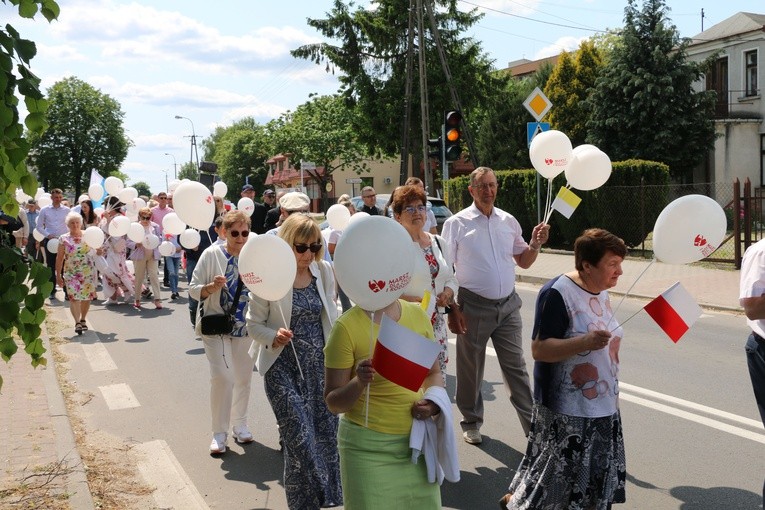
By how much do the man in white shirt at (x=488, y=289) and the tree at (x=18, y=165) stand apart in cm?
309

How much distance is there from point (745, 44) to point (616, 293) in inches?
1081

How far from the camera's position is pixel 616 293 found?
13.7m

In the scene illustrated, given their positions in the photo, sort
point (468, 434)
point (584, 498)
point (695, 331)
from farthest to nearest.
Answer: point (695, 331)
point (468, 434)
point (584, 498)

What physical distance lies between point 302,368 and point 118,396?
396 cm

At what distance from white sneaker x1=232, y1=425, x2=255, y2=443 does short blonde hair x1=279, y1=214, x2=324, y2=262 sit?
220 centimetres

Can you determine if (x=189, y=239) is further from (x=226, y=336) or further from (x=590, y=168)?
(x=590, y=168)

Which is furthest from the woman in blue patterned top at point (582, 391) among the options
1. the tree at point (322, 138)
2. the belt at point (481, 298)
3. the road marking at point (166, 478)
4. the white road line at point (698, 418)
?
the tree at point (322, 138)

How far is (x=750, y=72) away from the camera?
36.3m

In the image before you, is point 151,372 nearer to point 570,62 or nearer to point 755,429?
point 755,429

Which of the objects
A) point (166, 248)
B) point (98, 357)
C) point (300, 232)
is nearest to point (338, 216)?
point (98, 357)

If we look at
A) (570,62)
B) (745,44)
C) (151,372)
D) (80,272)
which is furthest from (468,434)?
(570,62)

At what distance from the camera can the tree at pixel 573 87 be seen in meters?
40.7

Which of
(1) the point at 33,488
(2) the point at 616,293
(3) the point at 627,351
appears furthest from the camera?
(2) the point at 616,293

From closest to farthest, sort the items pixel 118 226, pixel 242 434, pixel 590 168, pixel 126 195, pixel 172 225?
pixel 590 168
pixel 242 434
pixel 172 225
pixel 118 226
pixel 126 195
